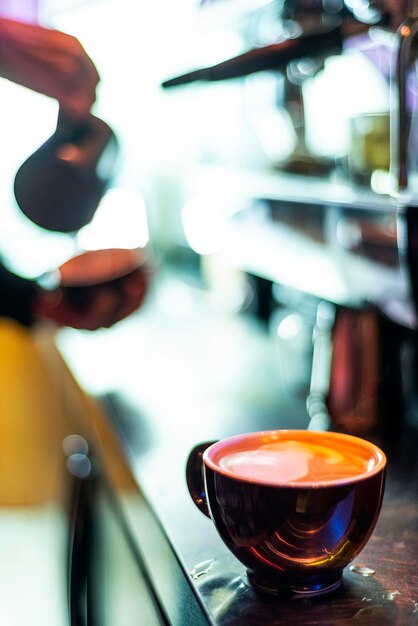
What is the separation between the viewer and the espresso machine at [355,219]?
88cm

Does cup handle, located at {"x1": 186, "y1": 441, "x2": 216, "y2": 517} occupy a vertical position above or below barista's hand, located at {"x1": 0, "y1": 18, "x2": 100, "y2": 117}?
below

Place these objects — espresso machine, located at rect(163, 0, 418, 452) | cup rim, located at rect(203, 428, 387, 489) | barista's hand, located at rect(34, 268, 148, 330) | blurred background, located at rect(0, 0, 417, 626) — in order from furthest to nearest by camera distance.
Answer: barista's hand, located at rect(34, 268, 148, 330)
blurred background, located at rect(0, 0, 417, 626)
espresso machine, located at rect(163, 0, 418, 452)
cup rim, located at rect(203, 428, 387, 489)

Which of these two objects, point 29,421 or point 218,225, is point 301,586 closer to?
point 218,225

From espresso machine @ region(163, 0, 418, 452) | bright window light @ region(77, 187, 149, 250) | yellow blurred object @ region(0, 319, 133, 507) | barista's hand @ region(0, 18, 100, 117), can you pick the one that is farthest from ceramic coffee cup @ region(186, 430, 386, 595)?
bright window light @ region(77, 187, 149, 250)

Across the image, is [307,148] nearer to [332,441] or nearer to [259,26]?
[259,26]

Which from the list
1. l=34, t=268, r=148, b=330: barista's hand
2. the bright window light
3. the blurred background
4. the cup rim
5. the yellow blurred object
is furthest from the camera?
the bright window light

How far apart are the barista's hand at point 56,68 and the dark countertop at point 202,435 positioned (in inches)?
16.7

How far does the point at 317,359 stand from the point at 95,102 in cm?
47

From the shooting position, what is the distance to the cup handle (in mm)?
687

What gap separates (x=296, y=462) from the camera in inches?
26.4

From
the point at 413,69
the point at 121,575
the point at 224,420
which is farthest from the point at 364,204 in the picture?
the point at 121,575

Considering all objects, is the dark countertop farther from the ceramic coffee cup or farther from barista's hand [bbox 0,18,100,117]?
barista's hand [bbox 0,18,100,117]

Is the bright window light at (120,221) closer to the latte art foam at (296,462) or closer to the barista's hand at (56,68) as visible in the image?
the barista's hand at (56,68)

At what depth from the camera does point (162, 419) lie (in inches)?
47.7
